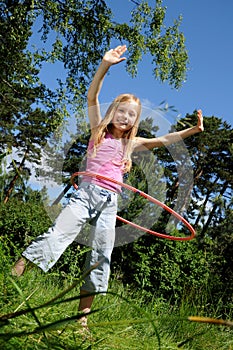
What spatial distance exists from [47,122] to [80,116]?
0.67 m

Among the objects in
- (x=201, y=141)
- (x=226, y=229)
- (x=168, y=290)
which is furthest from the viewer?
(x=201, y=141)

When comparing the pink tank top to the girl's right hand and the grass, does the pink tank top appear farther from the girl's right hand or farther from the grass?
the grass

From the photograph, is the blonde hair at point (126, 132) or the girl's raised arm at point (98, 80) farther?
the blonde hair at point (126, 132)

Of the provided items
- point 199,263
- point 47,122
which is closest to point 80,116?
point 47,122

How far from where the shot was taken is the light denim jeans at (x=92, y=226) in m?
2.50

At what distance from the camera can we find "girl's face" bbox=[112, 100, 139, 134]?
3.07 metres

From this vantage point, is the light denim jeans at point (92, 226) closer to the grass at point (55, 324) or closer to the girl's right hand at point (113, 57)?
the grass at point (55, 324)

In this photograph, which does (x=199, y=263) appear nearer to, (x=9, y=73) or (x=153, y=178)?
(x=153, y=178)

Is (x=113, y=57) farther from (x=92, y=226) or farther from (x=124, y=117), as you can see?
(x=92, y=226)

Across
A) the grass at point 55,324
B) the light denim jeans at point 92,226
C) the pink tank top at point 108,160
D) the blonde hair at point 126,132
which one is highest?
the blonde hair at point 126,132

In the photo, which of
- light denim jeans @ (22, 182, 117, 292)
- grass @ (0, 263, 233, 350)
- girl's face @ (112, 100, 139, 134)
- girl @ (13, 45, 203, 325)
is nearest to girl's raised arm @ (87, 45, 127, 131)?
girl @ (13, 45, 203, 325)

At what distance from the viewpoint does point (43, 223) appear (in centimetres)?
879

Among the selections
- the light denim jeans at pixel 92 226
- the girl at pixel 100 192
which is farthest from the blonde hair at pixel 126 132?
the light denim jeans at pixel 92 226

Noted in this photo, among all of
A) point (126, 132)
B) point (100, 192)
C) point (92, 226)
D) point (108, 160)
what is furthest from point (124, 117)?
point (92, 226)
